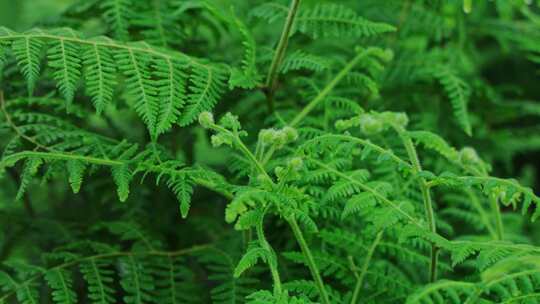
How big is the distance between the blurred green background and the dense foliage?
47 centimetres

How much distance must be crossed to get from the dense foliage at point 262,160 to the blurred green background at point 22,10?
1.55ft

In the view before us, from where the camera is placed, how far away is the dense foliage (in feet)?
3.20

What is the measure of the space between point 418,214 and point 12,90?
0.82m

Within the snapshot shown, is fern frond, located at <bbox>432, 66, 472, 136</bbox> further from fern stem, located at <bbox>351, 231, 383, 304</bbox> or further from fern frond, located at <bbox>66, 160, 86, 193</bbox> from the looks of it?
fern frond, located at <bbox>66, 160, 86, 193</bbox>

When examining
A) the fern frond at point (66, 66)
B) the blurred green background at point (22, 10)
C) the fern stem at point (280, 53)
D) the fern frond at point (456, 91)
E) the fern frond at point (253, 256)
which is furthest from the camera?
the blurred green background at point (22, 10)

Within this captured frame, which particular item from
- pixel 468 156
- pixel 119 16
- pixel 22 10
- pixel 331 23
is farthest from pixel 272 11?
pixel 22 10

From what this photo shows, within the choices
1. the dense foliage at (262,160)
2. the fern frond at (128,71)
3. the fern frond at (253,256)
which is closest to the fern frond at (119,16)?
the dense foliage at (262,160)

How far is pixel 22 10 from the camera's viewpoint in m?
2.10

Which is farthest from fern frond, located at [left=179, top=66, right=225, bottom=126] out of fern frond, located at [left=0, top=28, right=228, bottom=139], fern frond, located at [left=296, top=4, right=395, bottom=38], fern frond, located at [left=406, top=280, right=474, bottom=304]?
fern frond, located at [left=406, top=280, right=474, bottom=304]

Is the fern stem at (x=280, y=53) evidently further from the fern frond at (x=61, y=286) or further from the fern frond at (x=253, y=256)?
the fern frond at (x=61, y=286)

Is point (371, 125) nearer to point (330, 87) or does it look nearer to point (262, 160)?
point (262, 160)

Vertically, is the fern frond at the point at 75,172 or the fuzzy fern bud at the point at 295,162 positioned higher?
the fuzzy fern bud at the point at 295,162

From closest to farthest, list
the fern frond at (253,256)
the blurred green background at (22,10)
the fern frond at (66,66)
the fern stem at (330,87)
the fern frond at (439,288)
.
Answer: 1. the fern frond at (439,288)
2. the fern frond at (253,256)
3. the fern frond at (66,66)
4. the fern stem at (330,87)
5. the blurred green background at (22,10)

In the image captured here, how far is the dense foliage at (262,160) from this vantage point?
0.98 m
